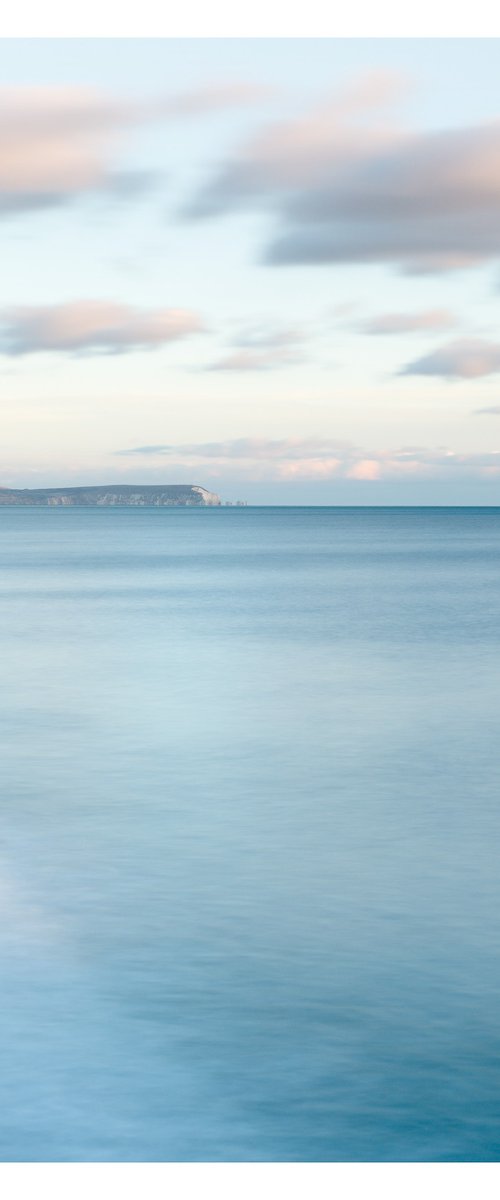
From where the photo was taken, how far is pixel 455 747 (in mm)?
19156

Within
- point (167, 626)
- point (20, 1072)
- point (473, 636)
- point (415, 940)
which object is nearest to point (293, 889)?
point (415, 940)

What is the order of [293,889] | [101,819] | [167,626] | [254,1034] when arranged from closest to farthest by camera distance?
1. [254,1034]
2. [293,889]
3. [101,819]
4. [167,626]

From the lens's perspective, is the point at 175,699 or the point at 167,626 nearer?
the point at 175,699

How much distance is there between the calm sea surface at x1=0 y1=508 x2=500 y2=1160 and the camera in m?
7.54

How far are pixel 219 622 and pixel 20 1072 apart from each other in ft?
108

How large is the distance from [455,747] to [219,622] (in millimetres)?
22011

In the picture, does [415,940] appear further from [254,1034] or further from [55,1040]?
[55,1040]

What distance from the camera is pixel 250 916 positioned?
10.9 meters

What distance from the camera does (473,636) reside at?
36031mm

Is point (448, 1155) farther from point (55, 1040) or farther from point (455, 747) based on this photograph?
point (455, 747)

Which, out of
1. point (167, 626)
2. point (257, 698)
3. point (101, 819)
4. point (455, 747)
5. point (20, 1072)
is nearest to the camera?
point (20, 1072)

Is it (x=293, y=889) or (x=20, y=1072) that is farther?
(x=293, y=889)

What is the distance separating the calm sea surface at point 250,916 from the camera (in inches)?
297

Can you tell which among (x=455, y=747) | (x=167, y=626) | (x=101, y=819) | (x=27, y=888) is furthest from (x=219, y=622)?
(x=27, y=888)
